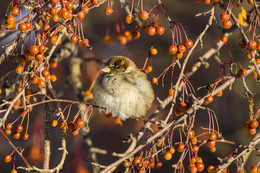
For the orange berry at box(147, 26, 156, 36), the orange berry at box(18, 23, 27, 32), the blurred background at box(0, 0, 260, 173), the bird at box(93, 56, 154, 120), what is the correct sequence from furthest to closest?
the blurred background at box(0, 0, 260, 173) < the bird at box(93, 56, 154, 120) < the orange berry at box(147, 26, 156, 36) < the orange berry at box(18, 23, 27, 32)

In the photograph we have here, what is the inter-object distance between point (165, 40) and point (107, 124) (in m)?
1.57

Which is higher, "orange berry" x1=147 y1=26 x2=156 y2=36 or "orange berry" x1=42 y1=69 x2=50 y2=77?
"orange berry" x1=147 y1=26 x2=156 y2=36

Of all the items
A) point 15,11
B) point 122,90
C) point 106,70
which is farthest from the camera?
point 106,70

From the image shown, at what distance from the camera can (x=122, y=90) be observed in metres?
3.30

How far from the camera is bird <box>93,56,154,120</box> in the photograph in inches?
130

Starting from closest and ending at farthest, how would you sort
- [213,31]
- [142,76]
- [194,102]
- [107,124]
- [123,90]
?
[194,102] < [123,90] < [142,76] < [213,31] < [107,124]

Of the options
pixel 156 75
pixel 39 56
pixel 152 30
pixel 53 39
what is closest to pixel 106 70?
pixel 152 30

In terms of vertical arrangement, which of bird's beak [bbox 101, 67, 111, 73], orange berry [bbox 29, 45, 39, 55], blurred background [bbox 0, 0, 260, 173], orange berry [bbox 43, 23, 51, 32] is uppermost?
orange berry [bbox 43, 23, 51, 32]

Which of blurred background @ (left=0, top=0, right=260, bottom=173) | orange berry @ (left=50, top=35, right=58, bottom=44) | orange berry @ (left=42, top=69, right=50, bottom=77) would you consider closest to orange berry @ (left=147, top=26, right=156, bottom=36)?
orange berry @ (left=50, top=35, right=58, bottom=44)

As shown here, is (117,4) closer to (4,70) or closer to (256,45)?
(4,70)

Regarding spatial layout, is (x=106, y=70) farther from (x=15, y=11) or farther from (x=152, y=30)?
(x=15, y=11)

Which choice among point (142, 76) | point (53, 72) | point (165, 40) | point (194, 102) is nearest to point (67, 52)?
point (142, 76)

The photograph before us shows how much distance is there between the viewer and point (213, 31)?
193 inches

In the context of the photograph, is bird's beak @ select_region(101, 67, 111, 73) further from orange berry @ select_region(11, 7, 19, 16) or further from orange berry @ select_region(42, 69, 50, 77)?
orange berry @ select_region(11, 7, 19, 16)
